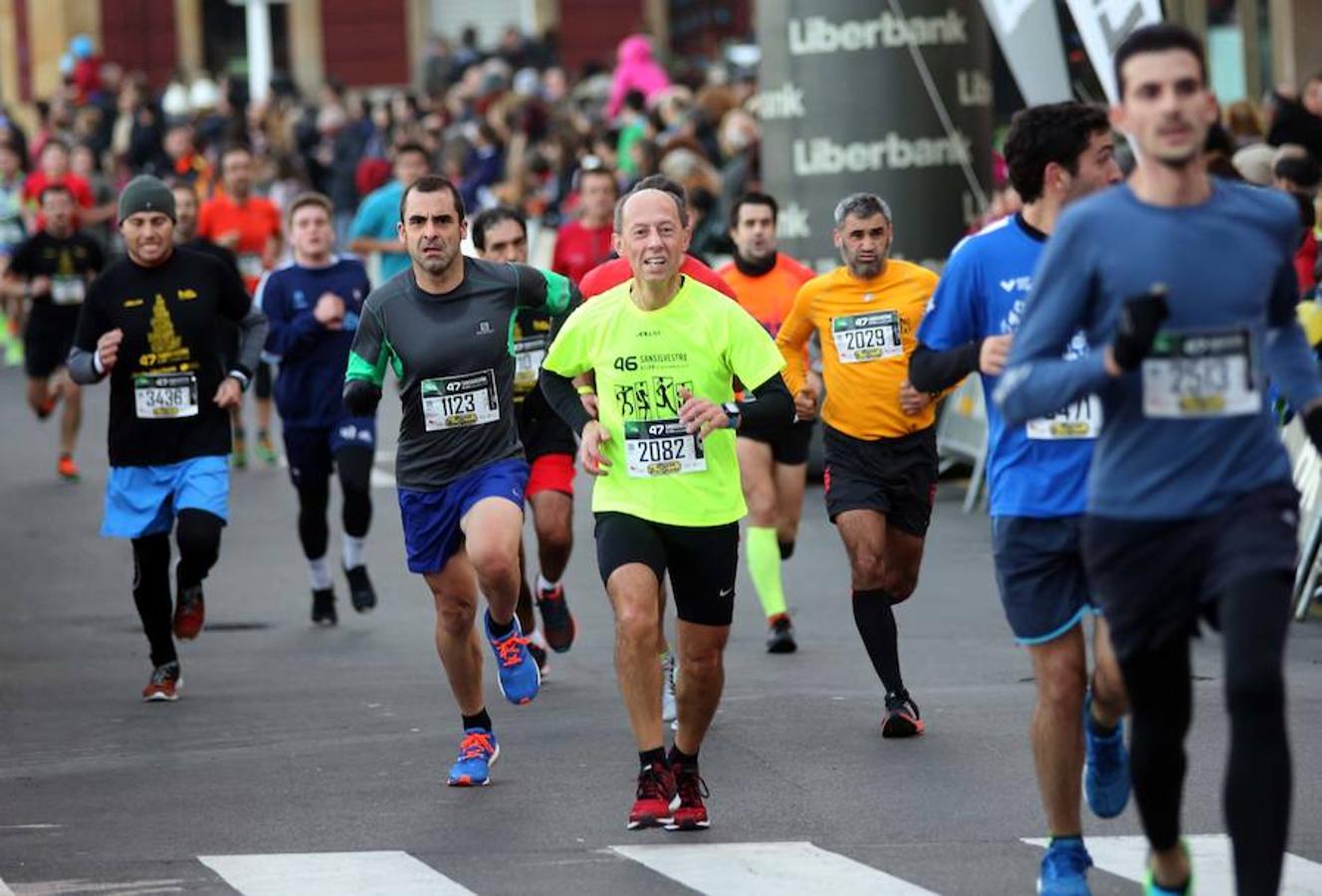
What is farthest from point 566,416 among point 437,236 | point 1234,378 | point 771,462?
point 771,462

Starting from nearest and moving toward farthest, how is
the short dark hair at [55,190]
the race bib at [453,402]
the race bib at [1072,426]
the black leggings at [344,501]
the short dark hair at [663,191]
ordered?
the race bib at [1072,426] → the short dark hair at [663,191] → the race bib at [453,402] → the black leggings at [344,501] → the short dark hair at [55,190]

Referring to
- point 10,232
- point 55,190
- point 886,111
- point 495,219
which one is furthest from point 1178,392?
point 10,232

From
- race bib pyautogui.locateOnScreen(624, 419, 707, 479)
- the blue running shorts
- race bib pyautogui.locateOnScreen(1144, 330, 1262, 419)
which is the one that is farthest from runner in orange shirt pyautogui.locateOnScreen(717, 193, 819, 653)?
race bib pyautogui.locateOnScreen(1144, 330, 1262, 419)

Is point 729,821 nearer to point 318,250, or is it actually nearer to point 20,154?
point 318,250

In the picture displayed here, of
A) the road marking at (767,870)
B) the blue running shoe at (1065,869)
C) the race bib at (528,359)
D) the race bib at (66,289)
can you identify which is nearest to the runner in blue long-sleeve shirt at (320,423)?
the race bib at (528,359)

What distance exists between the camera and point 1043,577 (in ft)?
24.6

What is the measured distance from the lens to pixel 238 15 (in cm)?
5431

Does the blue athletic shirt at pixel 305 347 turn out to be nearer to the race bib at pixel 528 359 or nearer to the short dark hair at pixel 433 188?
the race bib at pixel 528 359

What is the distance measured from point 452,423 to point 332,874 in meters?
2.15

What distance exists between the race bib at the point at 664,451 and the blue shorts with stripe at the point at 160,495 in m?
3.59

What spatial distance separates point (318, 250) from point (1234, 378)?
28.8ft

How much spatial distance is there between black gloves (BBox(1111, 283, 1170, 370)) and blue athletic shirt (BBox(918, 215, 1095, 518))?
147cm

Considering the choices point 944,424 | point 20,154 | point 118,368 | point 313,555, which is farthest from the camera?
point 20,154

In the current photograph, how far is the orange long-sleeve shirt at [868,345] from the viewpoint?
10992 mm
